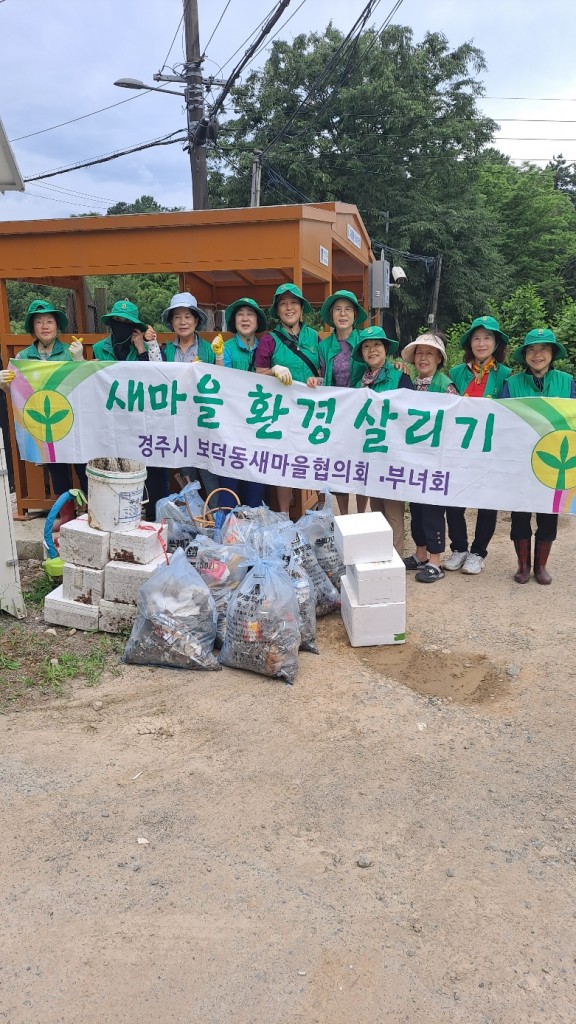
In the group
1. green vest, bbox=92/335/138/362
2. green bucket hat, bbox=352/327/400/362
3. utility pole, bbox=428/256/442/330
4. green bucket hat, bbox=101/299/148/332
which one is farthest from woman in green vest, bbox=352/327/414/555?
utility pole, bbox=428/256/442/330

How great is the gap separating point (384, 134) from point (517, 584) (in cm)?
2613

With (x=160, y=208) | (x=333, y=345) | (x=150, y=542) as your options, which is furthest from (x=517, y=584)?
(x=160, y=208)

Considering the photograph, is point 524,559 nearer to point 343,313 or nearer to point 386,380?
point 386,380

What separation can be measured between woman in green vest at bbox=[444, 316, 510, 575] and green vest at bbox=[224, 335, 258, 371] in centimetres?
150

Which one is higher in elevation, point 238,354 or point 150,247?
point 150,247

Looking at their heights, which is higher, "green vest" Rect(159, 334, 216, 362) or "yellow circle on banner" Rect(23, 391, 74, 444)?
"green vest" Rect(159, 334, 216, 362)

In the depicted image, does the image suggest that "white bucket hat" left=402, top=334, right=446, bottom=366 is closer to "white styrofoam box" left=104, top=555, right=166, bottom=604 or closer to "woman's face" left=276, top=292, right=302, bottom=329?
"woman's face" left=276, top=292, right=302, bottom=329

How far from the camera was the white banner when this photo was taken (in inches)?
209

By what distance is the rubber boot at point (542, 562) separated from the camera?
557 centimetres

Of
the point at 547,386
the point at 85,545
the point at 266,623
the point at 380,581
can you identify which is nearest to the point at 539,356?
the point at 547,386

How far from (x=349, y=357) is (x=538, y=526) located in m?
1.84

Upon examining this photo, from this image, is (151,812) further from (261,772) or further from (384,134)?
(384,134)

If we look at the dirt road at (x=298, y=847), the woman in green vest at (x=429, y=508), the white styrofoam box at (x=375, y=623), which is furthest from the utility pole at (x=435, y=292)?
the dirt road at (x=298, y=847)

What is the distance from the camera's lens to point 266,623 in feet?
13.0
